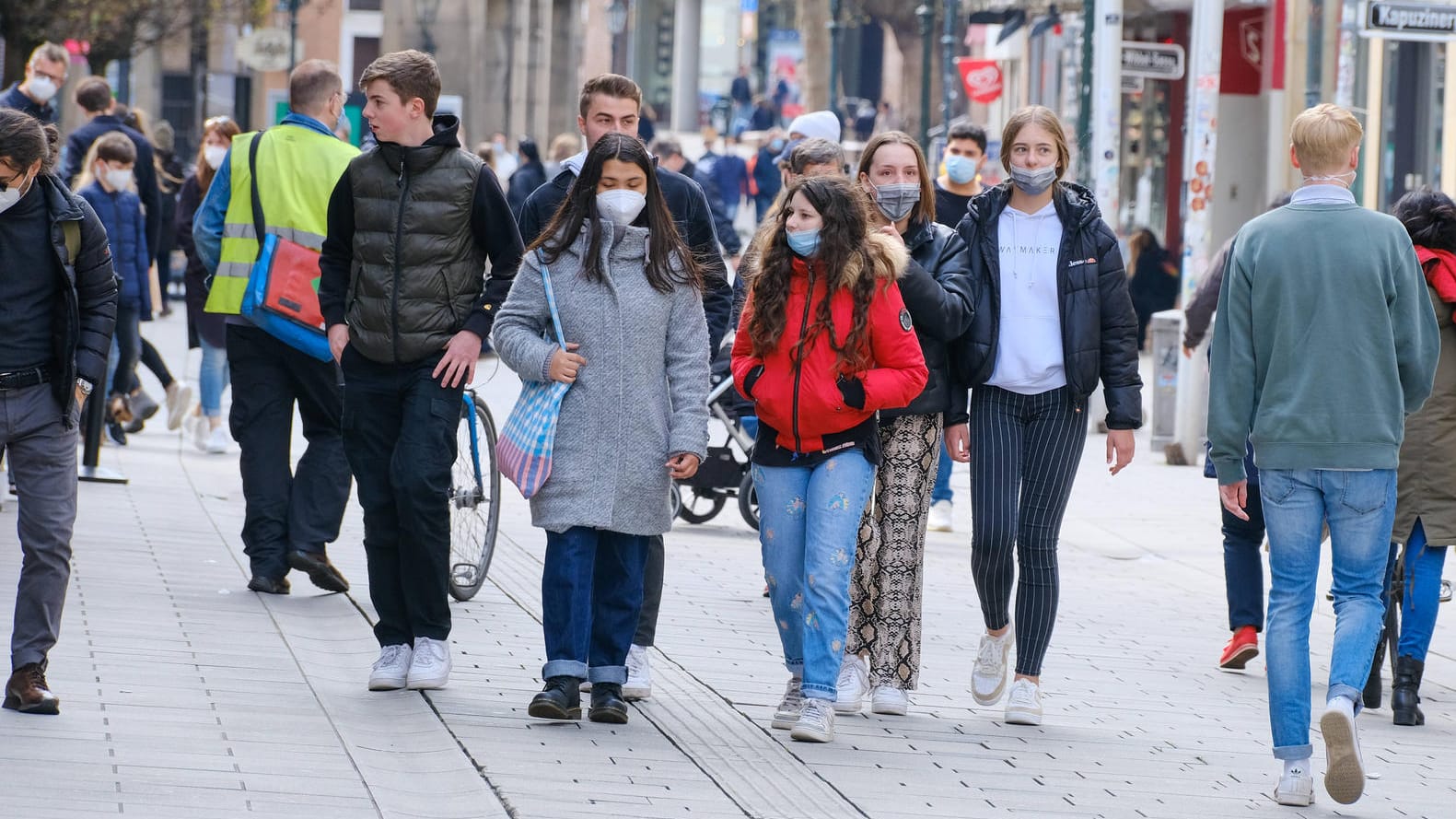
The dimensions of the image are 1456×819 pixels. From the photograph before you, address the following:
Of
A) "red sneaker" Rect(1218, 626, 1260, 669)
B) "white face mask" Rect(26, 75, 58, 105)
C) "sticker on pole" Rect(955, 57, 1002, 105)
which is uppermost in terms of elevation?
"sticker on pole" Rect(955, 57, 1002, 105)

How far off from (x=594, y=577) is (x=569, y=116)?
55564 millimetres

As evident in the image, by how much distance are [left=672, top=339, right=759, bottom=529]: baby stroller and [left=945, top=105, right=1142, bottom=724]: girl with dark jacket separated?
3805 millimetres

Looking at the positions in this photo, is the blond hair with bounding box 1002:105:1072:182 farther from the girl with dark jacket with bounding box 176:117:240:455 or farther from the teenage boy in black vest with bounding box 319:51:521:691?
the girl with dark jacket with bounding box 176:117:240:455

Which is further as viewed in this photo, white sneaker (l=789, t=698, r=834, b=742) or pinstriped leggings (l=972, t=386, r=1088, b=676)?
pinstriped leggings (l=972, t=386, r=1088, b=676)

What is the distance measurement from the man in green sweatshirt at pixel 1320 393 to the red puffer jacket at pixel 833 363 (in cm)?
90

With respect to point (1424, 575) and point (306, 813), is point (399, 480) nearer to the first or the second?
point (306, 813)

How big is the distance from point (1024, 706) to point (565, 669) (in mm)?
1444

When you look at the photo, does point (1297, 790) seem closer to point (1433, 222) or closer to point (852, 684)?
point (852, 684)

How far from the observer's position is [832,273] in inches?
256

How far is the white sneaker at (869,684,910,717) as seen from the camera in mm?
7000

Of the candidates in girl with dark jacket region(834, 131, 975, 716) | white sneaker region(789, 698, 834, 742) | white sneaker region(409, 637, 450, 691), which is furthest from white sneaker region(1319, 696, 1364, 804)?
white sneaker region(409, 637, 450, 691)

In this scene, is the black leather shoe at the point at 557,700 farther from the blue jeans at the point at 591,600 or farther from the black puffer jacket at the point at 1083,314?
the black puffer jacket at the point at 1083,314

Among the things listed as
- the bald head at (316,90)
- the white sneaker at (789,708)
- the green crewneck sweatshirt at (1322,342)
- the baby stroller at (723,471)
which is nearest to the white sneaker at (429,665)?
the white sneaker at (789,708)

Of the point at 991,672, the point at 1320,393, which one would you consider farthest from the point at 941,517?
the point at 1320,393
